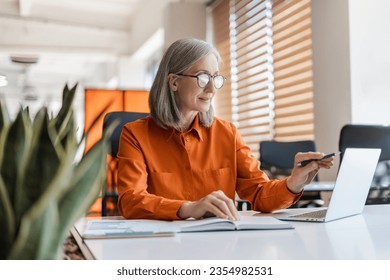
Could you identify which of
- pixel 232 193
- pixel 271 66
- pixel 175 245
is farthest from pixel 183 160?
pixel 271 66

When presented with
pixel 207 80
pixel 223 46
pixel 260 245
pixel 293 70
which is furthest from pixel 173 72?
pixel 223 46

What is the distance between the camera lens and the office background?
3.48m

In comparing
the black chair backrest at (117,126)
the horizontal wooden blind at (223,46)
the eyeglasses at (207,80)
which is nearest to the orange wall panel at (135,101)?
the horizontal wooden blind at (223,46)

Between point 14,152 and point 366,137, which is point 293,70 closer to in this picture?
point 366,137

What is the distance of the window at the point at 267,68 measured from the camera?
4.21 m

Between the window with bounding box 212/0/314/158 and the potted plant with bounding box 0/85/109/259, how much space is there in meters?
3.63

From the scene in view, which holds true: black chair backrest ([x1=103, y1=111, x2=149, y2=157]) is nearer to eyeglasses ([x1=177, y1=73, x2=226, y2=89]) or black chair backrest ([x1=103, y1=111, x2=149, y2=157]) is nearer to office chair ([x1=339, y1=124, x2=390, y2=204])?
eyeglasses ([x1=177, y1=73, x2=226, y2=89])

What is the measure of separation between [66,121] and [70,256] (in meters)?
0.24

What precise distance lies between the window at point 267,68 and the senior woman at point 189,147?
2.32 m

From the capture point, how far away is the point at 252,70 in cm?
517

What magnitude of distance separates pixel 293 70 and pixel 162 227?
3389mm

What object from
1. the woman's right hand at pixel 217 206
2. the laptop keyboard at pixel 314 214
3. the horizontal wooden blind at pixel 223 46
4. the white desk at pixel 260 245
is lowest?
the white desk at pixel 260 245

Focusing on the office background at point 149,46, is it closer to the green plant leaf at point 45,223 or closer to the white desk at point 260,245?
the green plant leaf at point 45,223

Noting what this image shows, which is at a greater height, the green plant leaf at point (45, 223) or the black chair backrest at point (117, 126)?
the black chair backrest at point (117, 126)
